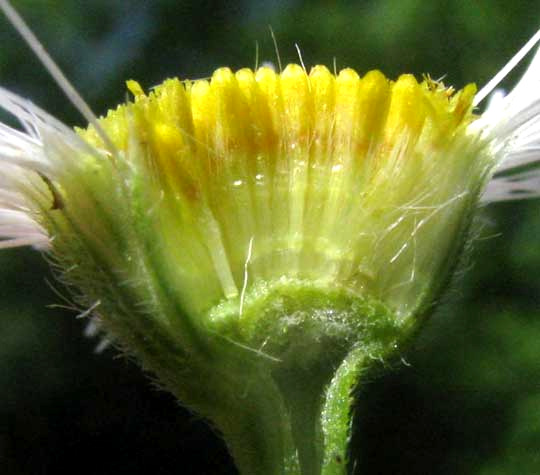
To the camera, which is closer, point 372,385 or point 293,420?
point 293,420

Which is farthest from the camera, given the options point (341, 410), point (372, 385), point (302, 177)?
point (372, 385)

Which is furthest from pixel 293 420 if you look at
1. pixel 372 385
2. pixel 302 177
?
pixel 372 385

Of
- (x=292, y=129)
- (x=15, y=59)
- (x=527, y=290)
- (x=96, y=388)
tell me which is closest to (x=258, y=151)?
(x=292, y=129)

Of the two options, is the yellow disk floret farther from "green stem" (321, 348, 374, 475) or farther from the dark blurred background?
the dark blurred background

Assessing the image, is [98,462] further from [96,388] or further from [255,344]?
[255,344]

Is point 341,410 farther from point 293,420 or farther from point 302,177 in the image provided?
point 302,177

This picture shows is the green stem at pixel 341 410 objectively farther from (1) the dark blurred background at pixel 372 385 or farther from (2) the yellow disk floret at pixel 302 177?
(1) the dark blurred background at pixel 372 385
